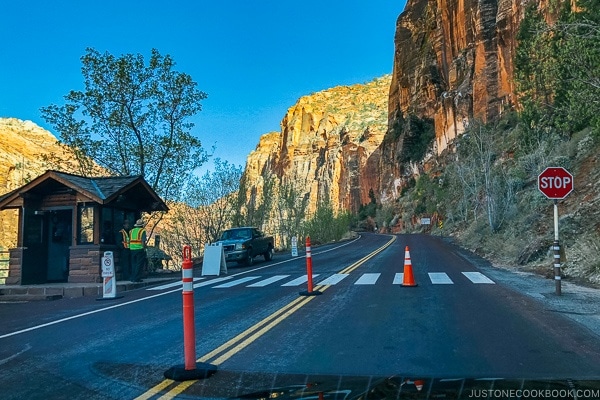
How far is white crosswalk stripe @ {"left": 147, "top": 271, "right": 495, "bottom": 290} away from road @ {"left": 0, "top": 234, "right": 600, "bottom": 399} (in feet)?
4.50

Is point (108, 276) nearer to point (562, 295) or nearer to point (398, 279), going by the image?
point (398, 279)

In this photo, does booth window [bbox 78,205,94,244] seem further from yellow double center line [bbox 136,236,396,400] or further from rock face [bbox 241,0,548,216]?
rock face [bbox 241,0,548,216]

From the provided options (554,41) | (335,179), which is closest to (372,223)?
(335,179)

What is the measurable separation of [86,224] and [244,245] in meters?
7.69

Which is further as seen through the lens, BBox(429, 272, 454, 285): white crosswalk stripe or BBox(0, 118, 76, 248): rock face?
BBox(0, 118, 76, 248): rock face

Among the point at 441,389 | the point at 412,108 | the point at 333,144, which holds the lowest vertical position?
the point at 441,389

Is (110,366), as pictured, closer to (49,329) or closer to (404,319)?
(49,329)

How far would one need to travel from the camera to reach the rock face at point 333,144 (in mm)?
128875

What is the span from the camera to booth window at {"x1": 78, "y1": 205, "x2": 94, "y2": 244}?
17.1 meters

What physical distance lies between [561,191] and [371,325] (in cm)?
640

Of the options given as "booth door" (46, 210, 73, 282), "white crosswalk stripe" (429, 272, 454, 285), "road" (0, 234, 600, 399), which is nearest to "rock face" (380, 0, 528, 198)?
"white crosswalk stripe" (429, 272, 454, 285)

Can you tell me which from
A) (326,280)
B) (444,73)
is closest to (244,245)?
(326,280)

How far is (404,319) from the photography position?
28.2 feet

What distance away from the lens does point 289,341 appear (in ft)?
23.5
